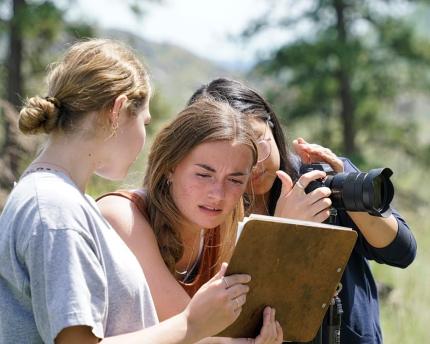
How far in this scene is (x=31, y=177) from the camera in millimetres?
1778

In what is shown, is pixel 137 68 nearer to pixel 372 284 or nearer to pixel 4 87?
pixel 372 284

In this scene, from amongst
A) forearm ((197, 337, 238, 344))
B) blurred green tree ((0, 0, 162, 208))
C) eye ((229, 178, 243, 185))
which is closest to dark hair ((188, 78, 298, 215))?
eye ((229, 178, 243, 185))

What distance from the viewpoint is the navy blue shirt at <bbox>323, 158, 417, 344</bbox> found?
8.71 ft

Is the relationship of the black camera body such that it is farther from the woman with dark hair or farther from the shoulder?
the shoulder

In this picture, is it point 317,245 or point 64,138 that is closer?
point 64,138

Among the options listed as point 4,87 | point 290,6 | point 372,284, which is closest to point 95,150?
point 372,284

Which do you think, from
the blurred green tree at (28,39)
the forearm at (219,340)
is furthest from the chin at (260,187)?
the blurred green tree at (28,39)

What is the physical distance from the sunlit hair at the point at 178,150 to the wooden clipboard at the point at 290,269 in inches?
15.5

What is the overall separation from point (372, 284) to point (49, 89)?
142 centimetres

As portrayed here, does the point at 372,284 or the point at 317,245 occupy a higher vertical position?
the point at 317,245

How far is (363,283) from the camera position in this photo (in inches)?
107

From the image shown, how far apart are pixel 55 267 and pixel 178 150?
0.89 meters

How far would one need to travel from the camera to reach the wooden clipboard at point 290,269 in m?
2.05

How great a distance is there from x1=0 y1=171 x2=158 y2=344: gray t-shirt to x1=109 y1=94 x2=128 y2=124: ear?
0.64 ft
